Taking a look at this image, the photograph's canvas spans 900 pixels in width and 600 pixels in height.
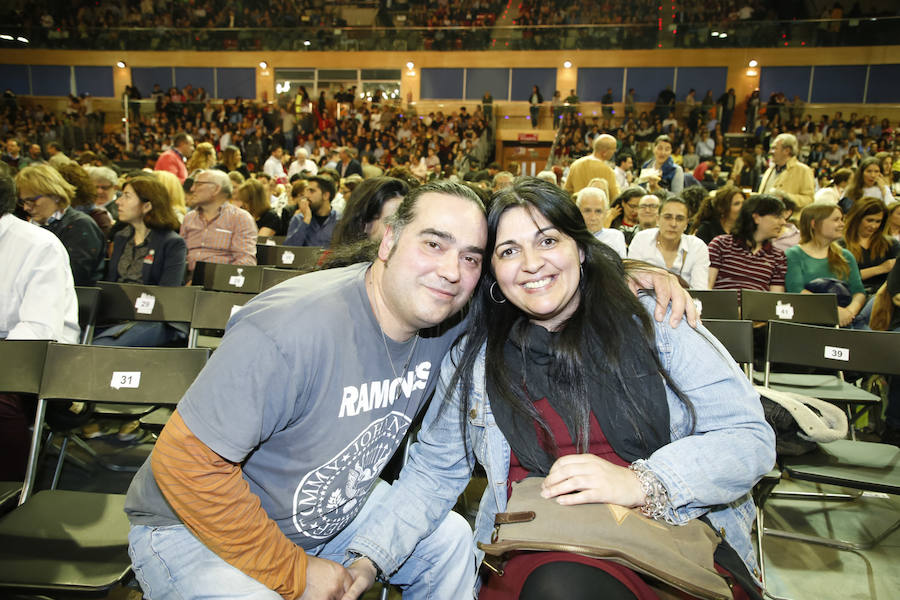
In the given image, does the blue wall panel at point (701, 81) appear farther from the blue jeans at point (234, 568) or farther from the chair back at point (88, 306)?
the blue jeans at point (234, 568)

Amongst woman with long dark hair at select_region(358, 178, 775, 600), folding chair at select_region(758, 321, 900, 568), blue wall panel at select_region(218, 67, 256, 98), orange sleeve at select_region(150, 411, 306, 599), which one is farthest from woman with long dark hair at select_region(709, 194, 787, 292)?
blue wall panel at select_region(218, 67, 256, 98)

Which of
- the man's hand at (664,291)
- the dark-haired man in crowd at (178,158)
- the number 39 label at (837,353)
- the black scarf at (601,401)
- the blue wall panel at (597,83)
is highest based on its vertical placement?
the blue wall panel at (597,83)

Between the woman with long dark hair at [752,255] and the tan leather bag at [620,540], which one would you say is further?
the woman with long dark hair at [752,255]

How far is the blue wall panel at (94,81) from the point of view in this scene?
20.2 metres

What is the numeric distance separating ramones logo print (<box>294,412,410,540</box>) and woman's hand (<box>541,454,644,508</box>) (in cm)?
45

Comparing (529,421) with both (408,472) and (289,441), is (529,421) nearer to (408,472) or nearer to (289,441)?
(408,472)

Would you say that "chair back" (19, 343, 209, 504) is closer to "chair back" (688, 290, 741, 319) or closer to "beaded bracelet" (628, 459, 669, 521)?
"beaded bracelet" (628, 459, 669, 521)

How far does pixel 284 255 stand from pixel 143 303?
1.71 m

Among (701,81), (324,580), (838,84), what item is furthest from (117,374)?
(838,84)

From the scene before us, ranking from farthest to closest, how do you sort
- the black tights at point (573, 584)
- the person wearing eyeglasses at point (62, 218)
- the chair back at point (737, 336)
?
1. the person wearing eyeglasses at point (62, 218)
2. the chair back at point (737, 336)
3. the black tights at point (573, 584)

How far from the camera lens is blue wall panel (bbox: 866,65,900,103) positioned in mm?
15969

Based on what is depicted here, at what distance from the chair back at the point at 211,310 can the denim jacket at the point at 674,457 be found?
181 centimetres

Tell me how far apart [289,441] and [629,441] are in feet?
2.71

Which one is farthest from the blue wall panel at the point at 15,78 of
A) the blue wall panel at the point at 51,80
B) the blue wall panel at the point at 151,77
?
the blue wall panel at the point at 151,77
